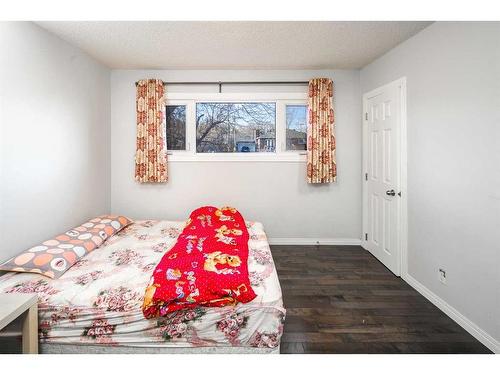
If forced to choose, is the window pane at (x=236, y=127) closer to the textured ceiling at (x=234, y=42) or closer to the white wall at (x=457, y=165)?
the textured ceiling at (x=234, y=42)

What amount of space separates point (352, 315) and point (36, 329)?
2057 millimetres

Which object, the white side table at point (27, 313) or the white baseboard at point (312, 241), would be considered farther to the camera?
the white baseboard at point (312, 241)

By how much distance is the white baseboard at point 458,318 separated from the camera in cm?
184

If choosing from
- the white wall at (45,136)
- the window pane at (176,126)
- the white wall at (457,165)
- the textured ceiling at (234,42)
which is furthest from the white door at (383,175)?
the white wall at (45,136)

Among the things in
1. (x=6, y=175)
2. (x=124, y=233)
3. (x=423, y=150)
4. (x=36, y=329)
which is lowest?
(x=36, y=329)

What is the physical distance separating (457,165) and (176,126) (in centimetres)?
321

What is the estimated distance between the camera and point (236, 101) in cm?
388

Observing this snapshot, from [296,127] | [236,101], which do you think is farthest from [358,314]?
[236,101]

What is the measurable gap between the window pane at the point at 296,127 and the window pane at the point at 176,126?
1.44 m

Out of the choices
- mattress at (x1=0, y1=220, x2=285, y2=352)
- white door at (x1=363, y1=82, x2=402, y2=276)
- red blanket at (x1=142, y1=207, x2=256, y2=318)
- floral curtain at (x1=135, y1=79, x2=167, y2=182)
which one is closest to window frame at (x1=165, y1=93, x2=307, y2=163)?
floral curtain at (x1=135, y1=79, x2=167, y2=182)

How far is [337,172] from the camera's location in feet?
13.0
